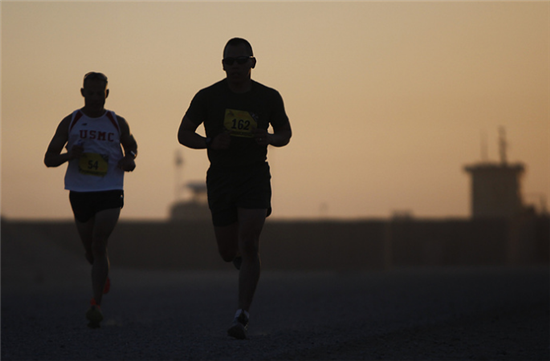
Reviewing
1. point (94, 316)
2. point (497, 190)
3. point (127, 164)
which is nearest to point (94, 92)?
point (127, 164)

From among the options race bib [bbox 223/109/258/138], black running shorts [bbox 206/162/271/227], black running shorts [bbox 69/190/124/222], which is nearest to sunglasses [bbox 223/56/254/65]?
race bib [bbox 223/109/258/138]

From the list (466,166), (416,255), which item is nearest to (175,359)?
(416,255)

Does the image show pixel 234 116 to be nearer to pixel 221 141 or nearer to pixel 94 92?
pixel 221 141

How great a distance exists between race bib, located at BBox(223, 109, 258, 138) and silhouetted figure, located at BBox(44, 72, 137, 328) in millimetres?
1227

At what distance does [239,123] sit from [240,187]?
0.46 m

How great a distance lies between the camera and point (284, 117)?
5.48 m

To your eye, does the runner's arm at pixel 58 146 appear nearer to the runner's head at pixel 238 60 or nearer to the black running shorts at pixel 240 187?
the black running shorts at pixel 240 187

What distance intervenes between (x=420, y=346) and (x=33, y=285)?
45.8ft

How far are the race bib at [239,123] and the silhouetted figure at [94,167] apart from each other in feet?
4.03

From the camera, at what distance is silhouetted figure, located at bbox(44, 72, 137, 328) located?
5957mm

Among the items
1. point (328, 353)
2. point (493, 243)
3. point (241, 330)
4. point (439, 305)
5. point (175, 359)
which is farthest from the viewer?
point (493, 243)

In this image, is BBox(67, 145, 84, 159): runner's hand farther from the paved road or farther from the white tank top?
the paved road

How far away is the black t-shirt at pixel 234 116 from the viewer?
523 centimetres

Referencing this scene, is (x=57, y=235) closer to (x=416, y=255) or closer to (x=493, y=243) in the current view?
(x=416, y=255)
